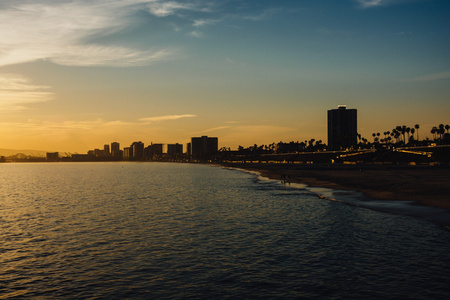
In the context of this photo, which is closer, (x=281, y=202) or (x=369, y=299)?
(x=369, y=299)

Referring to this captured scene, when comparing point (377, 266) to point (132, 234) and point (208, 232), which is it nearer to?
point (208, 232)

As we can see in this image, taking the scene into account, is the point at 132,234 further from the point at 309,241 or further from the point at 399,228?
the point at 399,228

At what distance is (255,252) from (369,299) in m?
10.6

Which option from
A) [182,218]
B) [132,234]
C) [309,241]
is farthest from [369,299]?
[182,218]

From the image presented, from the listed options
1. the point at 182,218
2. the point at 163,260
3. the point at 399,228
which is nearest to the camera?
the point at 163,260

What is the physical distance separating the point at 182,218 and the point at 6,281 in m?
23.9

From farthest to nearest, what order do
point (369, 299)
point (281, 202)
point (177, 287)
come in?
point (281, 202), point (177, 287), point (369, 299)

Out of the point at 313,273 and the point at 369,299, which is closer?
the point at 369,299

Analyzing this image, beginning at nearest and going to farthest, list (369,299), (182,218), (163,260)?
(369,299) < (163,260) < (182,218)

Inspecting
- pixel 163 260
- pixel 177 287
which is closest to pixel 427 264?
pixel 177 287

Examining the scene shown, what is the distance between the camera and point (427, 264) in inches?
902

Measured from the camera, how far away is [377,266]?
23.0 meters

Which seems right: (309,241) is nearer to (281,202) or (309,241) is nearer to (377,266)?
(377,266)

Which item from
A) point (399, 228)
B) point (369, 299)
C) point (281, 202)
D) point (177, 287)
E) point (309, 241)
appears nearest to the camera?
point (369, 299)
